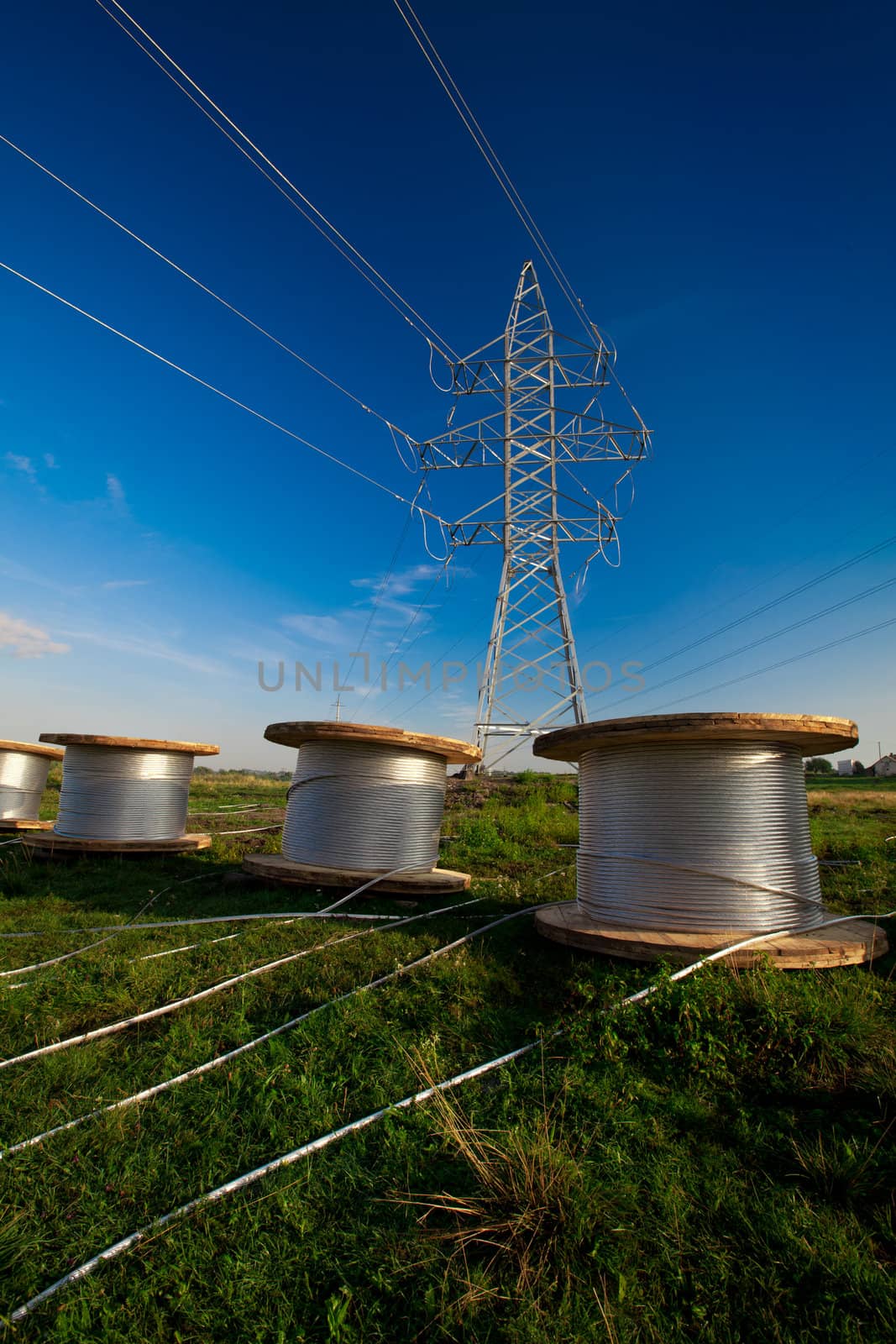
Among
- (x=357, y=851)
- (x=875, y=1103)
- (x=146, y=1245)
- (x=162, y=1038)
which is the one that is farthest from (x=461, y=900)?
(x=146, y=1245)

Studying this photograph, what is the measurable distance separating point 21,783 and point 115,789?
4073mm

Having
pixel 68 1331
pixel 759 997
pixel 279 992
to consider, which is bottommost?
pixel 68 1331

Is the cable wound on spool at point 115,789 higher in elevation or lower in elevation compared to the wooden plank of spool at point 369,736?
lower

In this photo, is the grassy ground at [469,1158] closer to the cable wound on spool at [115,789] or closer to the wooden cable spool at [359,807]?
the wooden cable spool at [359,807]

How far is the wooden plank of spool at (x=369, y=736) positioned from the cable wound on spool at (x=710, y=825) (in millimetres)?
1927

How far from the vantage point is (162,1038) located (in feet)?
10.8

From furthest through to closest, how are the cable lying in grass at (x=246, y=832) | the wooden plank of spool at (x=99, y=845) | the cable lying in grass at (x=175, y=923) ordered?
the cable lying in grass at (x=246, y=832), the wooden plank of spool at (x=99, y=845), the cable lying in grass at (x=175, y=923)

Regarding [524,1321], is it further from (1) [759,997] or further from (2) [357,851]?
(2) [357,851]

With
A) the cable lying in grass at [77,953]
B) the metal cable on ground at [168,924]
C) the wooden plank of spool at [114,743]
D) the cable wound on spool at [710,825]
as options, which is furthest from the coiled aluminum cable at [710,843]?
the wooden plank of spool at [114,743]

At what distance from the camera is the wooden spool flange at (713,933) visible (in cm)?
354

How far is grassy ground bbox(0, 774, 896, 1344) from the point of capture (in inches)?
70.6

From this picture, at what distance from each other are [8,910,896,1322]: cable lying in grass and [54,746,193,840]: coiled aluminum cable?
6.21 metres

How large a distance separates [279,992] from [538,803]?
28.0 feet

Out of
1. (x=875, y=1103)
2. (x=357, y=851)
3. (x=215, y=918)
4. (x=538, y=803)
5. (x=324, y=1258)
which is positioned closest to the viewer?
(x=324, y=1258)
